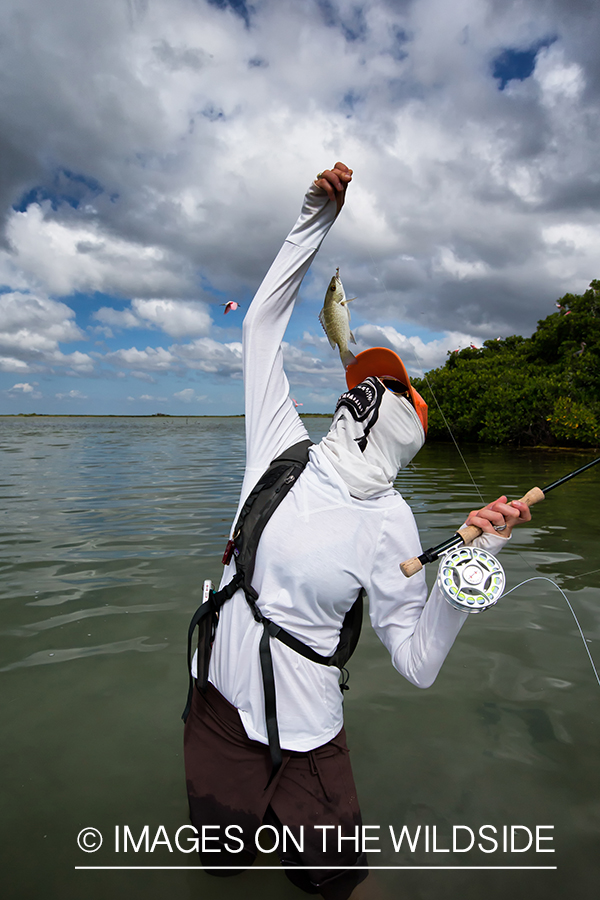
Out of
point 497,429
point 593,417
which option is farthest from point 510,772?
point 497,429

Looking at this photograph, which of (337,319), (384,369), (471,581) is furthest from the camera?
(337,319)

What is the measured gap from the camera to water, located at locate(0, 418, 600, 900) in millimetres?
2545

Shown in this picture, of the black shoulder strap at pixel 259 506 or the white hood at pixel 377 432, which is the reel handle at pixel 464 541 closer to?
the white hood at pixel 377 432

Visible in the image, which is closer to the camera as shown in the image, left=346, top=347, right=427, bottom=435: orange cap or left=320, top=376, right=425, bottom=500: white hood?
left=320, top=376, right=425, bottom=500: white hood

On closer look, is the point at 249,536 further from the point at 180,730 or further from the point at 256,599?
the point at 180,730

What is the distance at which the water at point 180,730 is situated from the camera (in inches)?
100

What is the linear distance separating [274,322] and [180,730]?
2.91 metres

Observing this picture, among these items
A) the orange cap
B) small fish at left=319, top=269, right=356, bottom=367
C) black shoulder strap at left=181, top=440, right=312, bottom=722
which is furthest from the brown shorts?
small fish at left=319, top=269, right=356, bottom=367

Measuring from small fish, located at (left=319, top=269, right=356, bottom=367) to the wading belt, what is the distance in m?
0.63

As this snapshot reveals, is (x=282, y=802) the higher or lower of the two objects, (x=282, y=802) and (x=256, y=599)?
the lower

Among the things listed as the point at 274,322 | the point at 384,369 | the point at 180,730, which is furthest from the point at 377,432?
the point at 180,730

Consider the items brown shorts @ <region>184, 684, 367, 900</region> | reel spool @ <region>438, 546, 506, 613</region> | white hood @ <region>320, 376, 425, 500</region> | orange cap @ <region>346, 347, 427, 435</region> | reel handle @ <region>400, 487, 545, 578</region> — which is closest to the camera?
reel spool @ <region>438, 546, 506, 613</region>

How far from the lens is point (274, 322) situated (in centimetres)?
226

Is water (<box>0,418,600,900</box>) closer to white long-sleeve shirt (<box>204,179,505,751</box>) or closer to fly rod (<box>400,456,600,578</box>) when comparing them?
white long-sleeve shirt (<box>204,179,505,751</box>)
